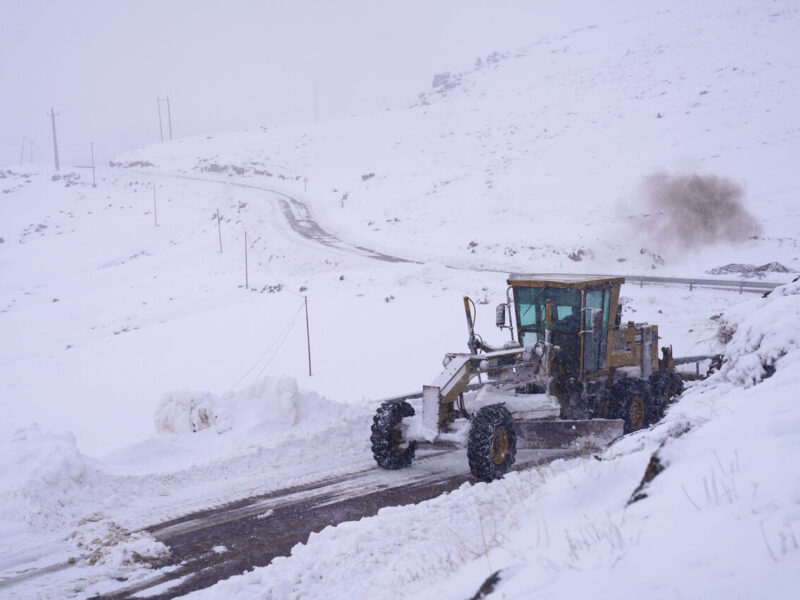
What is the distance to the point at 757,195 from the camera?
3541 centimetres

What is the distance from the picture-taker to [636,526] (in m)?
3.96

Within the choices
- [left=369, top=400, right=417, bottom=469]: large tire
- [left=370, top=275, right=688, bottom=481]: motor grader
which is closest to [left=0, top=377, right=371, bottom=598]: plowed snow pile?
[left=369, top=400, right=417, bottom=469]: large tire

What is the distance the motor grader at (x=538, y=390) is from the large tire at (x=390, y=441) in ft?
0.05

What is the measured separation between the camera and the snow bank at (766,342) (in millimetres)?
6562

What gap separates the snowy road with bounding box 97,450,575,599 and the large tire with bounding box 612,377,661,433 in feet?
4.85

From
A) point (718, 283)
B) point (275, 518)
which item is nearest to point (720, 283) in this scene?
point (718, 283)

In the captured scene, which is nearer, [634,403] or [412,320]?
[634,403]

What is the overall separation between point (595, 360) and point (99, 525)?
798 cm

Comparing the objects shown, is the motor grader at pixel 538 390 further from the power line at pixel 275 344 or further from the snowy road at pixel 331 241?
the snowy road at pixel 331 241

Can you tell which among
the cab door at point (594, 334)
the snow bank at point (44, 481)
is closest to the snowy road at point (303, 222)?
the cab door at point (594, 334)

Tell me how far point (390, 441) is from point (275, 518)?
2.33 m

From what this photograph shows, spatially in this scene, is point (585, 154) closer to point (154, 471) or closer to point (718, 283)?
point (718, 283)

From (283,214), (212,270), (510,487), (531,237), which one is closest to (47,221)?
(283,214)

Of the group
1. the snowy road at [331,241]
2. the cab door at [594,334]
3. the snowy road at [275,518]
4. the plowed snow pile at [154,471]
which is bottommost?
the snowy road at [275,518]
